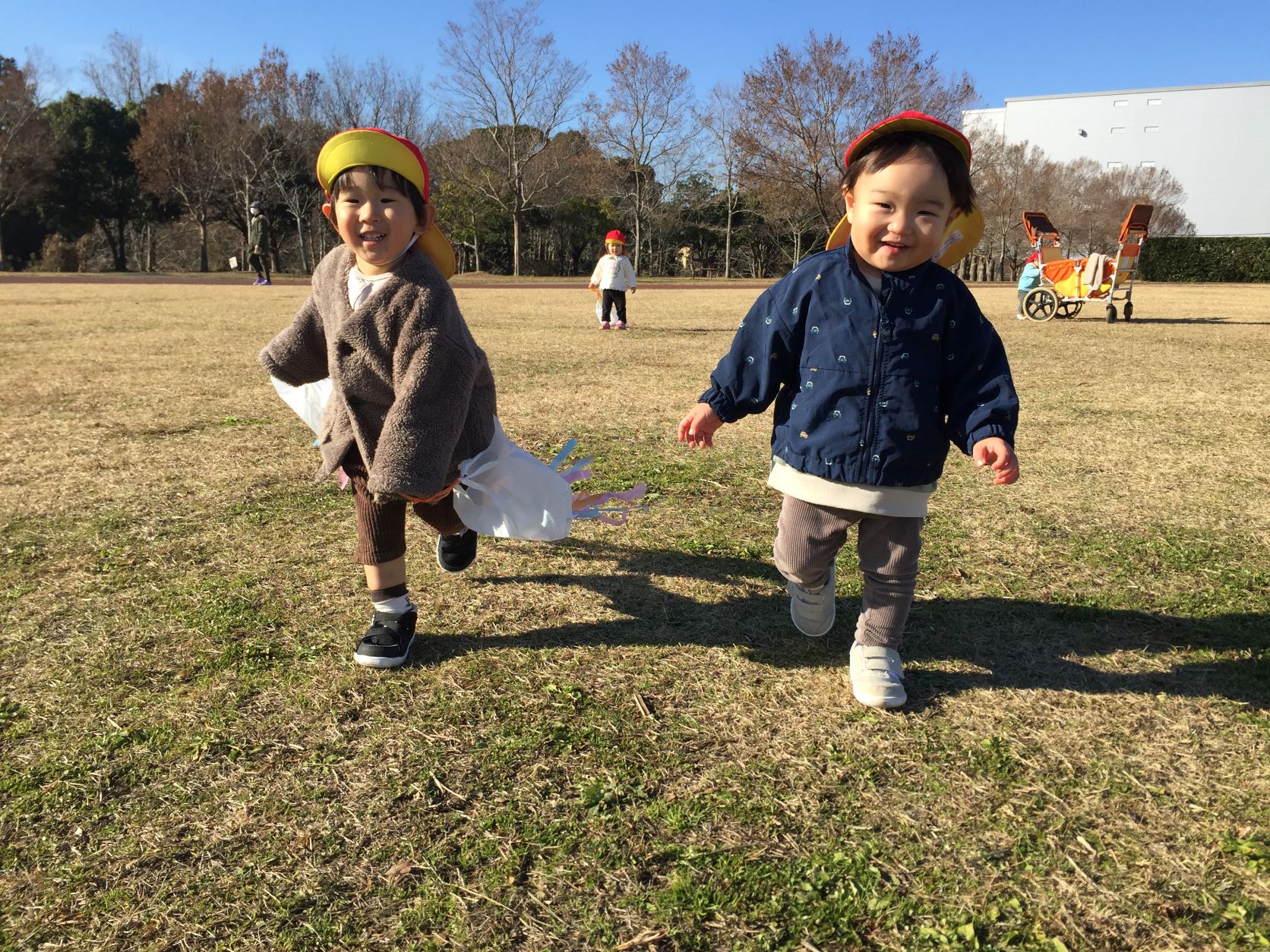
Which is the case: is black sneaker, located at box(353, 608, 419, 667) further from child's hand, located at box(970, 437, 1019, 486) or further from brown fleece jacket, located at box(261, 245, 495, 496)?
child's hand, located at box(970, 437, 1019, 486)

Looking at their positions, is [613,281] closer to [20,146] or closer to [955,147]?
[955,147]

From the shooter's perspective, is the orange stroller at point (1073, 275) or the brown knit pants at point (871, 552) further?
the orange stroller at point (1073, 275)

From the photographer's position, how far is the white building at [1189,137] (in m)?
51.7

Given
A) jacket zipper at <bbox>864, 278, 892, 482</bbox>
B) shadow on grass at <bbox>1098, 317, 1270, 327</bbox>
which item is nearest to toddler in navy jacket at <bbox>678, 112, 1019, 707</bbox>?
jacket zipper at <bbox>864, 278, 892, 482</bbox>

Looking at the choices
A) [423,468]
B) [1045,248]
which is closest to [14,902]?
[423,468]

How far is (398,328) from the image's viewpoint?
236cm

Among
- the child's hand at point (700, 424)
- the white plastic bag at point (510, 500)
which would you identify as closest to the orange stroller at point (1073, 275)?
the child's hand at point (700, 424)

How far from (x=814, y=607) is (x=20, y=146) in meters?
41.8

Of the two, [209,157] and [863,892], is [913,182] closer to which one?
[863,892]

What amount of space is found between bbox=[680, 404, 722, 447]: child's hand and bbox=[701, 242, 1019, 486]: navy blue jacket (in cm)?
23

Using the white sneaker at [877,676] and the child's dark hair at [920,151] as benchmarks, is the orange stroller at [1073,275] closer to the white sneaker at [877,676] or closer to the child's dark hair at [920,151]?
the child's dark hair at [920,151]

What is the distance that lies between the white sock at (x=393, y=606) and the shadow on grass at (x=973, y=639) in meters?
0.13

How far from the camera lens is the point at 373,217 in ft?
7.61

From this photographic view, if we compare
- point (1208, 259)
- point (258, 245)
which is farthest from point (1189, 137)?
point (258, 245)
